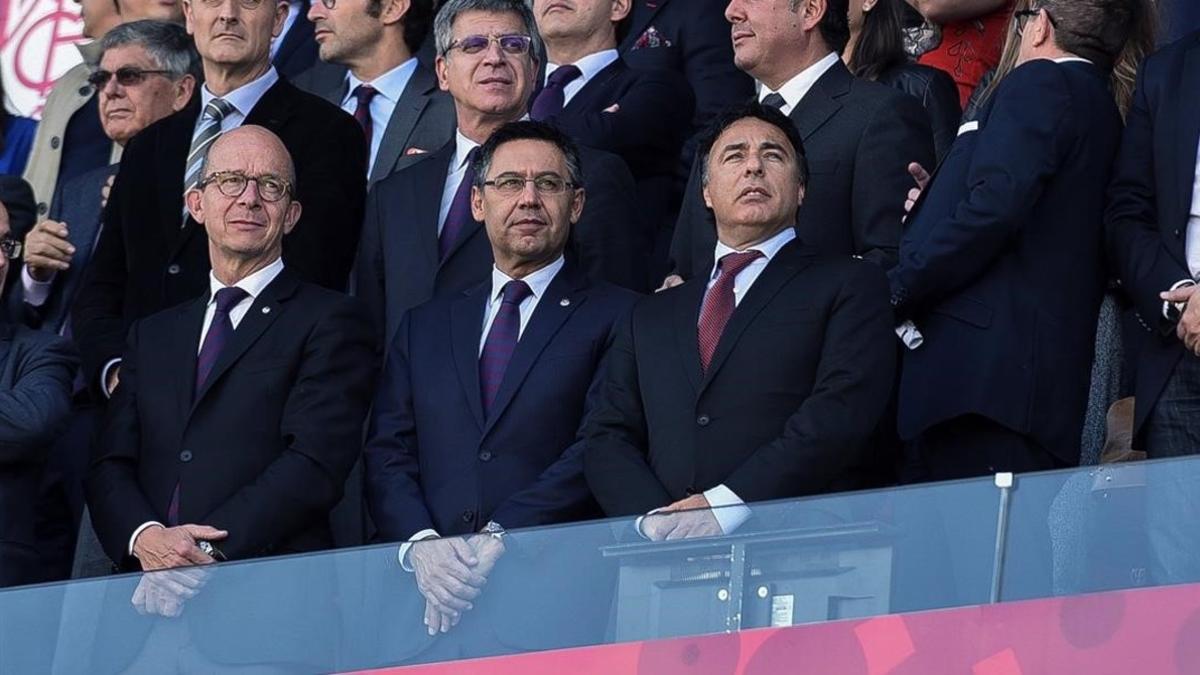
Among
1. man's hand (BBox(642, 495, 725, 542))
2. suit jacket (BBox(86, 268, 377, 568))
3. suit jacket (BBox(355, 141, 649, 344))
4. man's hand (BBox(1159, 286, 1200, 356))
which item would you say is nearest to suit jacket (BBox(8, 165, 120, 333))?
suit jacket (BBox(355, 141, 649, 344))

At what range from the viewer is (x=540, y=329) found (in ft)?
23.2

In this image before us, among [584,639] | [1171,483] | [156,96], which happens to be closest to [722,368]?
[584,639]

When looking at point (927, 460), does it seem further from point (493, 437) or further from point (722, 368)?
point (493, 437)

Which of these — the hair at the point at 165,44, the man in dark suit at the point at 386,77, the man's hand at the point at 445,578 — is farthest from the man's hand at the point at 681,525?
the hair at the point at 165,44

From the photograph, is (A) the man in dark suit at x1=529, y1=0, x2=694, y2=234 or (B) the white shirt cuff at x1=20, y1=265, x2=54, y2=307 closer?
(A) the man in dark suit at x1=529, y1=0, x2=694, y2=234

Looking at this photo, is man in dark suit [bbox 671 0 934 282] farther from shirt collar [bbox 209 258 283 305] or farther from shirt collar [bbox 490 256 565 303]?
shirt collar [bbox 209 258 283 305]

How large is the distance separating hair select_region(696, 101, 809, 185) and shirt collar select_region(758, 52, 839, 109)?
A: 0.38 m

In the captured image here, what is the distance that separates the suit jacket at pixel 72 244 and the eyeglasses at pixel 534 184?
1823 millimetres

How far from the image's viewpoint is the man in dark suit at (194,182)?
792cm

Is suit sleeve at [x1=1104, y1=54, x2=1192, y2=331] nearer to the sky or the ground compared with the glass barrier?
nearer to the sky

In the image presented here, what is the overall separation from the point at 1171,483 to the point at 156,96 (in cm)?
459

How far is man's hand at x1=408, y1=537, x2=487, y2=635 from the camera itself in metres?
5.83

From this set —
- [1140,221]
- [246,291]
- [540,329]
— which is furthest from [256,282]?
[1140,221]

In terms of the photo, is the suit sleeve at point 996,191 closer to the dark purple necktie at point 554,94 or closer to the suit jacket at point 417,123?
the dark purple necktie at point 554,94
